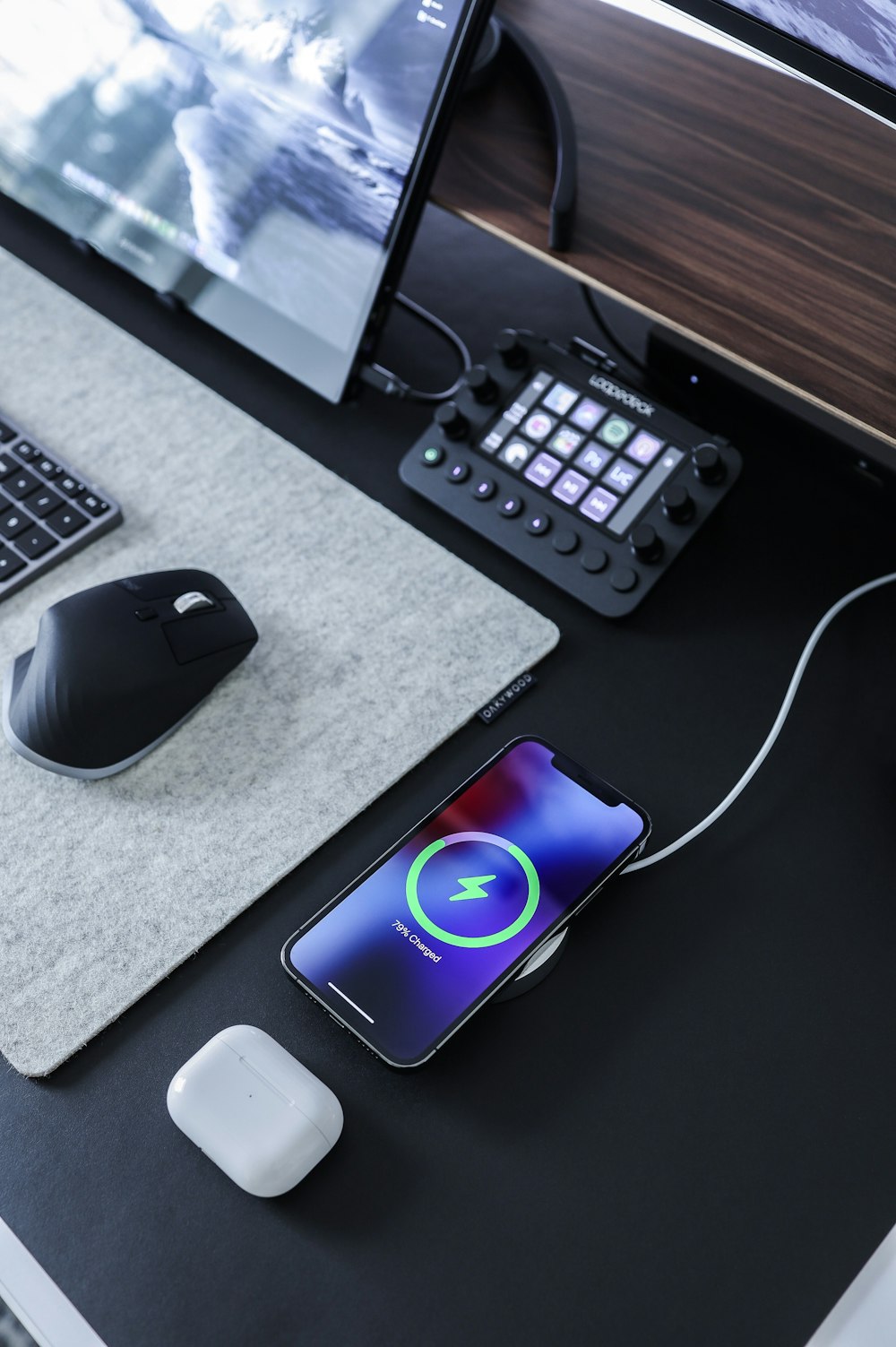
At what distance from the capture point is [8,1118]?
57cm

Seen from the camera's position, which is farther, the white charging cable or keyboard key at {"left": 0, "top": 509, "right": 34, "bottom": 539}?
keyboard key at {"left": 0, "top": 509, "right": 34, "bottom": 539}

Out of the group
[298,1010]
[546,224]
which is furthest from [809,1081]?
[546,224]

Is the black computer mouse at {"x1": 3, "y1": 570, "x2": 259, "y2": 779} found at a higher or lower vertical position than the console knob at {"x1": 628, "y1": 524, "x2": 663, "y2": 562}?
lower

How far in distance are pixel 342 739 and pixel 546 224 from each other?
0.39 m

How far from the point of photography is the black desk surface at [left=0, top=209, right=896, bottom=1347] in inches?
20.6

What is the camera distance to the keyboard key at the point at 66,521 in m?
0.75

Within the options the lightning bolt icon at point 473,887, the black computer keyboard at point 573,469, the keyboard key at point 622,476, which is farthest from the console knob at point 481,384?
the lightning bolt icon at point 473,887

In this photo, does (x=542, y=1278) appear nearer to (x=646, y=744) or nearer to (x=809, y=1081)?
(x=809, y=1081)

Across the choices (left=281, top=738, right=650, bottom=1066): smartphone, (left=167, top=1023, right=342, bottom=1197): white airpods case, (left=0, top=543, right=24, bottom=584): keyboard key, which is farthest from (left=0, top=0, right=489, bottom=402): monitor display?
(left=167, top=1023, right=342, bottom=1197): white airpods case

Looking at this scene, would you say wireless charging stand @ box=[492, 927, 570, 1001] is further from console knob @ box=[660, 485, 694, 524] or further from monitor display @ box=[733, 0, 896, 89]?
monitor display @ box=[733, 0, 896, 89]

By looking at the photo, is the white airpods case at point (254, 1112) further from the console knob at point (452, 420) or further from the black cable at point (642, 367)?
the black cable at point (642, 367)

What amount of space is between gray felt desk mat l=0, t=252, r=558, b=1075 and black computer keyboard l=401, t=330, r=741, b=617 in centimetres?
4

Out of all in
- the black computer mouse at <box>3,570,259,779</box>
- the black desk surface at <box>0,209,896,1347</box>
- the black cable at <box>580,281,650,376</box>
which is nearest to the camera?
the black desk surface at <box>0,209,896,1347</box>

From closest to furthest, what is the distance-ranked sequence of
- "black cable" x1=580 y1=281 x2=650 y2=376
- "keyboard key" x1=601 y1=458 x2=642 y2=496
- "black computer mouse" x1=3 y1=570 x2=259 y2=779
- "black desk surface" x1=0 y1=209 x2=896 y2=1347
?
1. "black desk surface" x1=0 y1=209 x2=896 y2=1347
2. "black computer mouse" x1=3 y1=570 x2=259 y2=779
3. "keyboard key" x1=601 y1=458 x2=642 y2=496
4. "black cable" x1=580 y1=281 x2=650 y2=376
